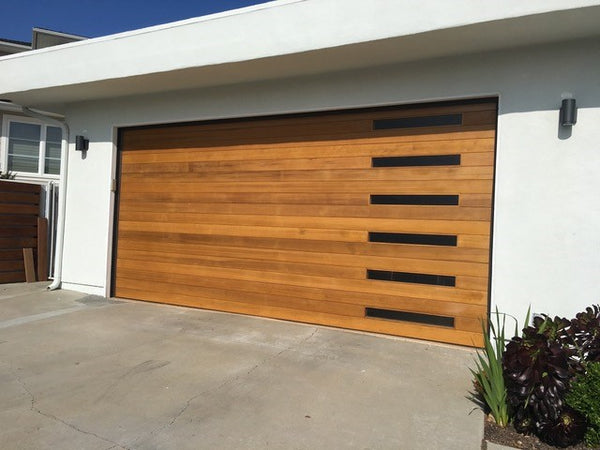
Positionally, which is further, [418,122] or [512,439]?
[418,122]

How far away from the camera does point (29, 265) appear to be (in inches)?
332

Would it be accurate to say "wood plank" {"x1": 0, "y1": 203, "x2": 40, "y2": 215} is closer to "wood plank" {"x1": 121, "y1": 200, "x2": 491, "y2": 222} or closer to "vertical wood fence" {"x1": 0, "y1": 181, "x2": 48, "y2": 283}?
"vertical wood fence" {"x1": 0, "y1": 181, "x2": 48, "y2": 283}

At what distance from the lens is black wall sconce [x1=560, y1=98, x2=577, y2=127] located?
439 cm

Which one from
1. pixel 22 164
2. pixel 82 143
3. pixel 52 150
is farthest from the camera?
pixel 52 150

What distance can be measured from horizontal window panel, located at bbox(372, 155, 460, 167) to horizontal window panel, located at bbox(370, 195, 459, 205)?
0.37 metres

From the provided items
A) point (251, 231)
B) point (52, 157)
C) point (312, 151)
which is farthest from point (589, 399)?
point (52, 157)

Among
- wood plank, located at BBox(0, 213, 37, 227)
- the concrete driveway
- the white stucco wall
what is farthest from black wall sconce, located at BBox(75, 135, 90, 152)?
the white stucco wall

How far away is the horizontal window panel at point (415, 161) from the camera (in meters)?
5.05

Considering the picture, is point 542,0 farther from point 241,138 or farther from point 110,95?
A: point 110,95

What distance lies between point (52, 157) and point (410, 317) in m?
12.5

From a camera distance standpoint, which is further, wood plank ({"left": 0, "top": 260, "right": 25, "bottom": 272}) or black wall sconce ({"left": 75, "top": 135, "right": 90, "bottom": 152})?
wood plank ({"left": 0, "top": 260, "right": 25, "bottom": 272})

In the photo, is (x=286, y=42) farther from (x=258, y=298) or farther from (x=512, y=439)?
(x=512, y=439)

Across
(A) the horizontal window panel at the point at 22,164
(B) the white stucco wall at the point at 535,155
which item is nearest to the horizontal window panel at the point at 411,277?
(B) the white stucco wall at the point at 535,155

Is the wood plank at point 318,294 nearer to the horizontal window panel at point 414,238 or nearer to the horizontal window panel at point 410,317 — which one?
the horizontal window panel at point 410,317
